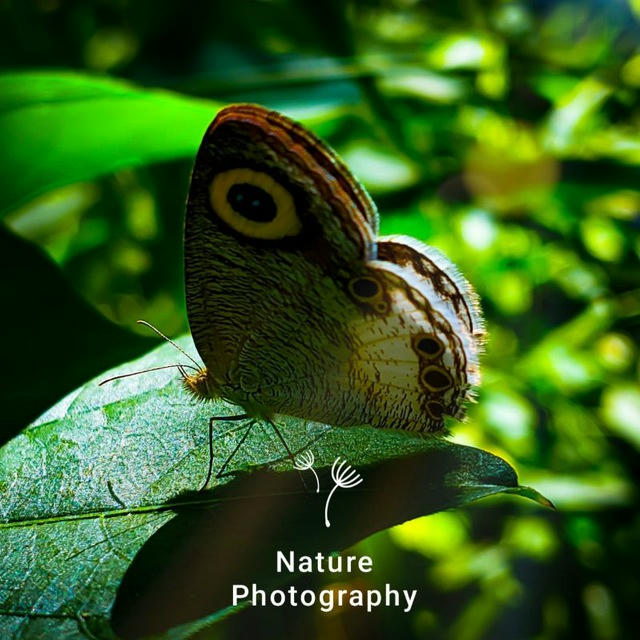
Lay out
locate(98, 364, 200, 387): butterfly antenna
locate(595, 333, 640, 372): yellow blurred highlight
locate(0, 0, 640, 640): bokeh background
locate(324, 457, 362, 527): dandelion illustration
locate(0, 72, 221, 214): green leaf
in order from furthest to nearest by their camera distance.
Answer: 1. locate(595, 333, 640, 372): yellow blurred highlight
2. locate(0, 0, 640, 640): bokeh background
3. locate(0, 72, 221, 214): green leaf
4. locate(98, 364, 200, 387): butterfly antenna
5. locate(324, 457, 362, 527): dandelion illustration

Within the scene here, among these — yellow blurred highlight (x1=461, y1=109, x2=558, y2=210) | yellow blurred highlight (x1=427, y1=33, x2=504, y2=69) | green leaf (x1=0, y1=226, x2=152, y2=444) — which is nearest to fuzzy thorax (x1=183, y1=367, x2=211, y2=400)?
green leaf (x1=0, y1=226, x2=152, y2=444)

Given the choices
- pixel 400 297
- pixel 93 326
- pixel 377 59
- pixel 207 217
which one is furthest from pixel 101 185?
pixel 400 297

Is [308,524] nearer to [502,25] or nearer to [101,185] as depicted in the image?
[101,185]

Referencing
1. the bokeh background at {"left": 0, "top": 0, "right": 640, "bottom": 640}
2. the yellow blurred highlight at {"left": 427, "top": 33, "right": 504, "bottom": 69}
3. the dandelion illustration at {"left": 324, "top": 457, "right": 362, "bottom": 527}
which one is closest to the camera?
the dandelion illustration at {"left": 324, "top": 457, "right": 362, "bottom": 527}

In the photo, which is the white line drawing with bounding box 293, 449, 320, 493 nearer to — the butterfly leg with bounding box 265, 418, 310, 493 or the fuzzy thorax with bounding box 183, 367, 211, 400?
the butterfly leg with bounding box 265, 418, 310, 493

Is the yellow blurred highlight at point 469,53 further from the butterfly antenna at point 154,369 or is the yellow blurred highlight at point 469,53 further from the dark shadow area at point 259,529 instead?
the dark shadow area at point 259,529

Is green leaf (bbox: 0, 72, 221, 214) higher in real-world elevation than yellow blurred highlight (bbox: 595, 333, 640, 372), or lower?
lower

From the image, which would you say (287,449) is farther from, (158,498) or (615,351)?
(615,351)
